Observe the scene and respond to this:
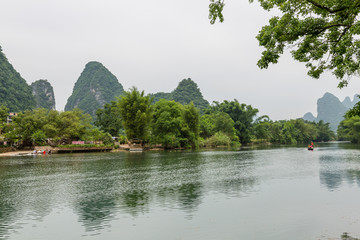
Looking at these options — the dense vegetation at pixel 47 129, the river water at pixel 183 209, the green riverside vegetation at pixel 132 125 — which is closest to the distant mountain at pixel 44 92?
the green riverside vegetation at pixel 132 125

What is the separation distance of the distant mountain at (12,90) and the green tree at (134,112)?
228 ft

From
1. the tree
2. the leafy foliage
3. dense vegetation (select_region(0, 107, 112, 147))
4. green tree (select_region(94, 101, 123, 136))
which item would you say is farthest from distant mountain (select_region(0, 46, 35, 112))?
the tree

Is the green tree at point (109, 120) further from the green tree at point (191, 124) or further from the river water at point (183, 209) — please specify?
the river water at point (183, 209)

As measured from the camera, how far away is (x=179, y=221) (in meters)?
10.1

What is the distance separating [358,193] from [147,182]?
12.4 metres

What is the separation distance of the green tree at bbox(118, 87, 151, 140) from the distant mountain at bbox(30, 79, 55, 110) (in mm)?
123445

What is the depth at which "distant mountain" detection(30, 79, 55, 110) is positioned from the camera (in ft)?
552

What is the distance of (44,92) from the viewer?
176 m

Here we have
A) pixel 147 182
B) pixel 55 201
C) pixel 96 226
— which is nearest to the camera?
pixel 96 226

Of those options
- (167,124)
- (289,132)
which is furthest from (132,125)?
(289,132)

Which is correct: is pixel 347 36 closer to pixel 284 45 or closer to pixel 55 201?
pixel 284 45

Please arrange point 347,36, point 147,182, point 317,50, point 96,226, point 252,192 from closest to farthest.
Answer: point 96,226
point 347,36
point 317,50
point 252,192
point 147,182

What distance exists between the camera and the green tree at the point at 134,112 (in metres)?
62.1

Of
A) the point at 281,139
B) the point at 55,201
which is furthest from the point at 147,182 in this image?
the point at 281,139
